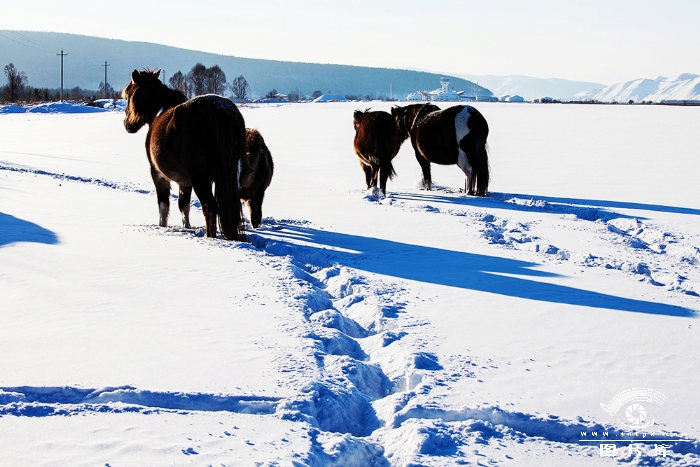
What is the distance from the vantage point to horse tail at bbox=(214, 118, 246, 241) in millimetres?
6410

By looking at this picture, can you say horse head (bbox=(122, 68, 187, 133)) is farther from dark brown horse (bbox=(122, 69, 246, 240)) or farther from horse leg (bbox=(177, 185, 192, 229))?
horse leg (bbox=(177, 185, 192, 229))

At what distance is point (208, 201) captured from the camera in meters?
6.62

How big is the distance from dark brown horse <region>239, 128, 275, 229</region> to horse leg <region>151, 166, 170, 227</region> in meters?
0.83

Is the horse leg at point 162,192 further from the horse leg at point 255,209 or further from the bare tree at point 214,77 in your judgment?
the bare tree at point 214,77

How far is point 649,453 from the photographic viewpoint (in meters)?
2.63

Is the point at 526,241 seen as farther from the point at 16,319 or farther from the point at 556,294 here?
the point at 16,319

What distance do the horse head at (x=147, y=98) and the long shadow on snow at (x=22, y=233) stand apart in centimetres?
162

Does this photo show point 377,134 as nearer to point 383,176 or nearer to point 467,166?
point 383,176

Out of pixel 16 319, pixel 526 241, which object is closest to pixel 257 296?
pixel 16 319

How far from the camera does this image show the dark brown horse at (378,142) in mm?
10133

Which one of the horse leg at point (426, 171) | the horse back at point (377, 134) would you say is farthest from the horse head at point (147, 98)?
the horse leg at point (426, 171)

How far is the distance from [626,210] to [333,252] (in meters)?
4.80

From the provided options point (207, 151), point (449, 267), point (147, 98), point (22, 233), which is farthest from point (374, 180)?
point (22, 233)

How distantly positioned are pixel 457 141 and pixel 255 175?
4.35 meters
